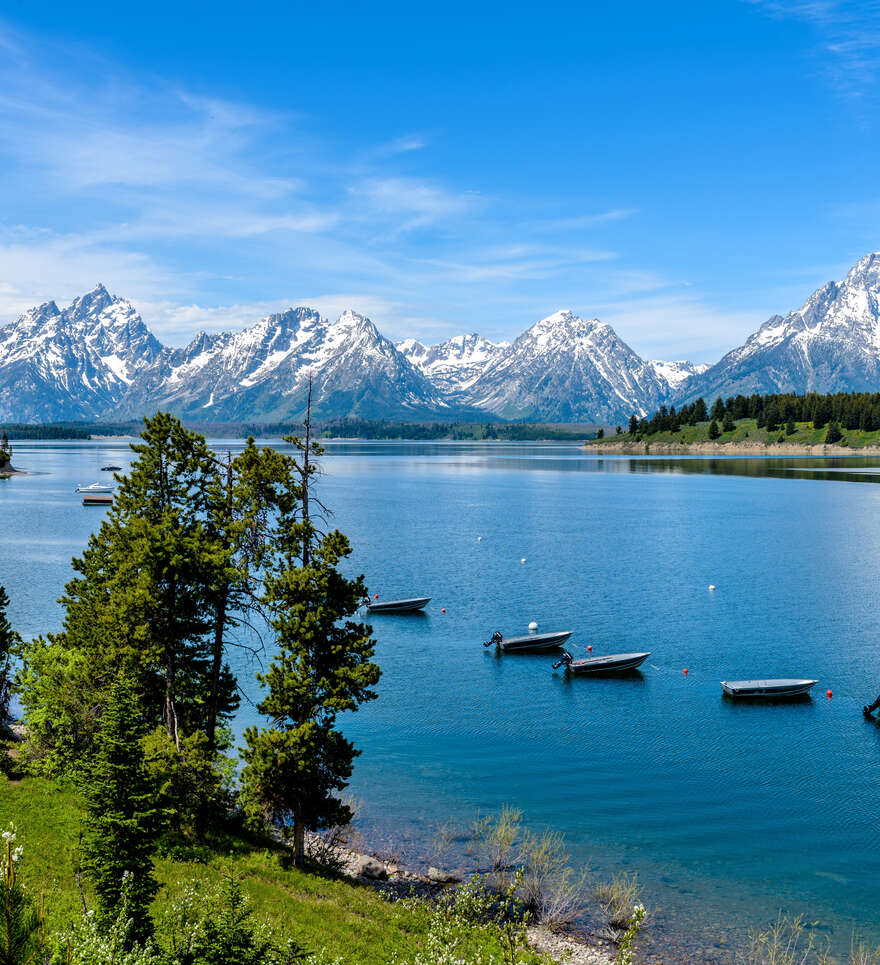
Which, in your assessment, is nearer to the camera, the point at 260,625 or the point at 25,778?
the point at 25,778

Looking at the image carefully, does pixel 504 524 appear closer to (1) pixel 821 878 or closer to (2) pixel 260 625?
(2) pixel 260 625

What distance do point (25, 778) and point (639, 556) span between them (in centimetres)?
9896

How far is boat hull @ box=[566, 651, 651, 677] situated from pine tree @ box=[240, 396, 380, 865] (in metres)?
36.9

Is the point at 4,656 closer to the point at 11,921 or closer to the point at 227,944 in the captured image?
the point at 227,944

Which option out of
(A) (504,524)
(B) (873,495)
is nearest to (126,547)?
(A) (504,524)

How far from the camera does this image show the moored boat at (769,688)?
6128 centimetres

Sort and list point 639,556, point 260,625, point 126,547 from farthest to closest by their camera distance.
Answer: point 639,556 < point 260,625 < point 126,547

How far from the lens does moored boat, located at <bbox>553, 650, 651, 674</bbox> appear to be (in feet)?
223

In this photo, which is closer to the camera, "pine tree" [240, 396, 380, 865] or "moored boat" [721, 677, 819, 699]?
"pine tree" [240, 396, 380, 865]

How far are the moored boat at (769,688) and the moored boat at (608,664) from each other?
8.66m

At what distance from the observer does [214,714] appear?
39.2 m

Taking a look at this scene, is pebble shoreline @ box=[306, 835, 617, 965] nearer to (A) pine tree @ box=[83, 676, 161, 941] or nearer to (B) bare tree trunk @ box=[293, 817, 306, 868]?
(B) bare tree trunk @ box=[293, 817, 306, 868]

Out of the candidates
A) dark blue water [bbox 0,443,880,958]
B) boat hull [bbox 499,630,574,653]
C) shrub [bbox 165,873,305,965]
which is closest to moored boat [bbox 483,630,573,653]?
boat hull [bbox 499,630,574,653]

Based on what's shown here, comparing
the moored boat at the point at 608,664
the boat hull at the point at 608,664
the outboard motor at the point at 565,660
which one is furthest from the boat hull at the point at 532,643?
the boat hull at the point at 608,664
